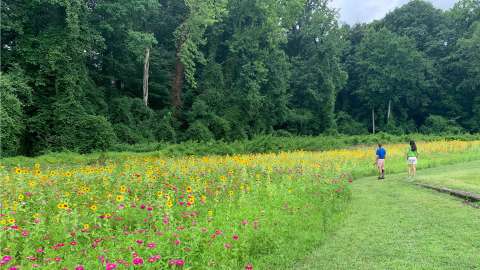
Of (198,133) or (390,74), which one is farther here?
(390,74)

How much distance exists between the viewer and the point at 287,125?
45.2m

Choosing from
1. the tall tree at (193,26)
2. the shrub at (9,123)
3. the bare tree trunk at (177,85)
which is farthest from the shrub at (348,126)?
the shrub at (9,123)

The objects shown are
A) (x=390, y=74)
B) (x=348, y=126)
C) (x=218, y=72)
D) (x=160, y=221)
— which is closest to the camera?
(x=160, y=221)

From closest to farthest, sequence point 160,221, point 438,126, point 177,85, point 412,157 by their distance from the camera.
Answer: point 160,221
point 412,157
point 177,85
point 438,126

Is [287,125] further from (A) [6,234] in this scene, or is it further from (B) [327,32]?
(A) [6,234]

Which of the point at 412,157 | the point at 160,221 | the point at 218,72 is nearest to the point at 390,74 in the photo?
the point at 218,72

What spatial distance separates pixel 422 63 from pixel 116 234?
168ft

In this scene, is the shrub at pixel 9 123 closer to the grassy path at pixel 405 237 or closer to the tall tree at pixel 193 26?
the tall tree at pixel 193 26

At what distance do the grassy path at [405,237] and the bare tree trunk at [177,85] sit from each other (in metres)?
26.7

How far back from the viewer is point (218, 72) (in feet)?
117

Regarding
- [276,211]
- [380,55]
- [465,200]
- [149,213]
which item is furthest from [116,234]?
[380,55]

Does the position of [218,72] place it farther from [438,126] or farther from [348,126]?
[438,126]

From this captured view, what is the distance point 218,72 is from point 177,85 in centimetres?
398

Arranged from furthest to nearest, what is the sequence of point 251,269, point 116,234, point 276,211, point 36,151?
point 36,151
point 276,211
point 116,234
point 251,269
